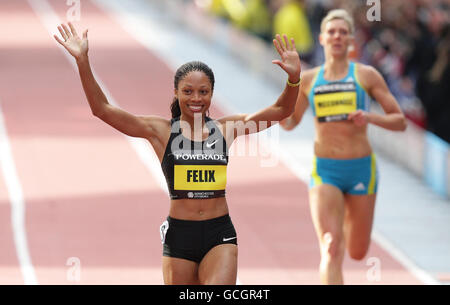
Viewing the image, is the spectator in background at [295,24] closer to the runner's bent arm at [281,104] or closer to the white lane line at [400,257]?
the white lane line at [400,257]

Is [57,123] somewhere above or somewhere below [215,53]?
below

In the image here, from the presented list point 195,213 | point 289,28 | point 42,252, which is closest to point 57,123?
point 289,28

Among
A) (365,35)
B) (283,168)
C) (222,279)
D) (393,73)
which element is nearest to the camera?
(222,279)

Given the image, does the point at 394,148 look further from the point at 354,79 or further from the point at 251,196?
the point at 354,79

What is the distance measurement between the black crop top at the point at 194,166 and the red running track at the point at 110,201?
4.04 metres

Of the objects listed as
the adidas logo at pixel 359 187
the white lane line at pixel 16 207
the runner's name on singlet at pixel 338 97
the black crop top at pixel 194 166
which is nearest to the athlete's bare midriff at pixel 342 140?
the runner's name on singlet at pixel 338 97

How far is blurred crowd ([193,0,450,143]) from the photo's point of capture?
15.7m

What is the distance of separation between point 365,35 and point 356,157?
33.8ft

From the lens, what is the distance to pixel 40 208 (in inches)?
586

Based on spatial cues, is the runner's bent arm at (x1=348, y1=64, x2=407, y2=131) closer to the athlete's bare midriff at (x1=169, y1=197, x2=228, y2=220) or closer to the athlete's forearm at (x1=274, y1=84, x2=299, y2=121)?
the athlete's forearm at (x1=274, y1=84, x2=299, y2=121)

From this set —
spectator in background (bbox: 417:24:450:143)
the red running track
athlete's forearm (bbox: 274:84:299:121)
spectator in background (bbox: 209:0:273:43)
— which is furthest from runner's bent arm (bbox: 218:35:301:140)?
spectator in background (bbox: 209:0:273:43)

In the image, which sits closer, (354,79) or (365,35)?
(354,79)

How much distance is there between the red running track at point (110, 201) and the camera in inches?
482

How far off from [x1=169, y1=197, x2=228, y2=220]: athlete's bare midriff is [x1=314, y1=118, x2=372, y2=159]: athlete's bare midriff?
8.74 feet
